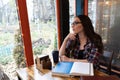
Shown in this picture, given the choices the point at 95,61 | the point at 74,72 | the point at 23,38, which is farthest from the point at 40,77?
the point at 23,38

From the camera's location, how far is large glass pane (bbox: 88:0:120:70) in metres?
2.52

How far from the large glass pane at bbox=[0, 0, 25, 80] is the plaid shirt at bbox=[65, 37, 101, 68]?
86 cm

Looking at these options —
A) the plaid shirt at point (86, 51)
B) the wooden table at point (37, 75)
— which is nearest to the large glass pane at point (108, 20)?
the plaid shirt at point (86, 51)

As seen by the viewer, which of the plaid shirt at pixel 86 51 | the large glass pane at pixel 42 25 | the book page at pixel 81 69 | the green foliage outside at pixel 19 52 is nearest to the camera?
the book page at pixel 81 69

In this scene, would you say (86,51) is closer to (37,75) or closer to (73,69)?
(73,69)

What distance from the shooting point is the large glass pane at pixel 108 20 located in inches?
99.2

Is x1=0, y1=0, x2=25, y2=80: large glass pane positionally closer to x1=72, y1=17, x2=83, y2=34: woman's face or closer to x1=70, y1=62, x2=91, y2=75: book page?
x1=72, y1=17, x2=83, y2=34: woman's face

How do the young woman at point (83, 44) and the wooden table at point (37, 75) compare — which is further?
the young woman at point (83, 44)

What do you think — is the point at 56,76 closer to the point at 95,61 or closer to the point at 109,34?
the point at 95,61

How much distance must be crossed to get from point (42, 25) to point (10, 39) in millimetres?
638

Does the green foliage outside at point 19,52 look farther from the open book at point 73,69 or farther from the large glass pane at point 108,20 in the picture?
the large glass pane at point 108,20

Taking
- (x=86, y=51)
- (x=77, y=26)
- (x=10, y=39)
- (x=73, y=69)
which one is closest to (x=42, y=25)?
(x=10, y=39)

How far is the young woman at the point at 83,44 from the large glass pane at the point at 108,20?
936mm

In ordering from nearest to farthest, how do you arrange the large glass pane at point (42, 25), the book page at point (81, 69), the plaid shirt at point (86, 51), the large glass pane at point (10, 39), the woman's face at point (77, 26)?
the book page at point (81, 69)
the plaid shirt at point (86, 51)
the woman's face at point (77, 26)
the large glass pane at point (10, 39)
the large glass pane at point (42, 25)
